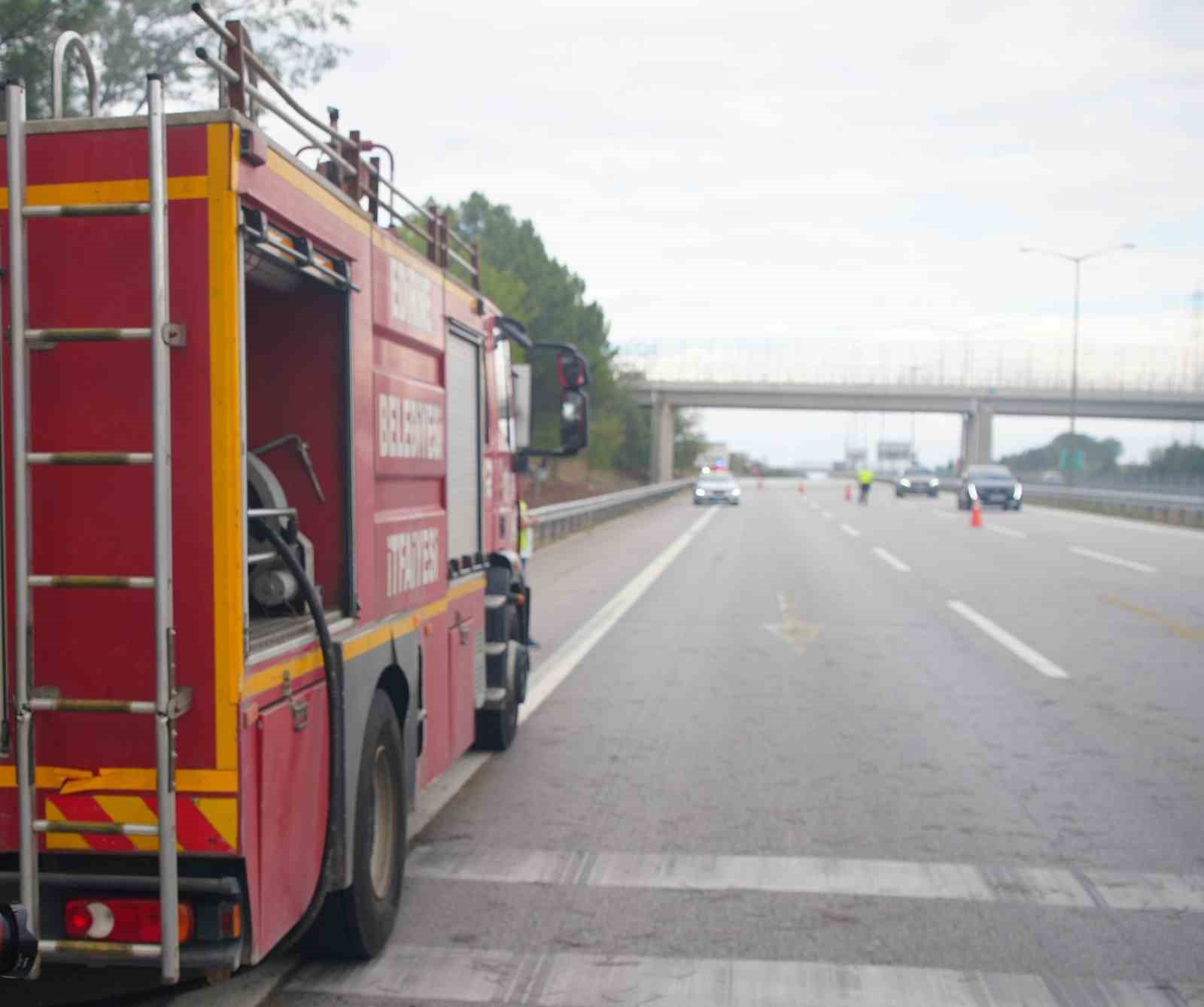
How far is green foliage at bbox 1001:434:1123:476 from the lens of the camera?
300 ft

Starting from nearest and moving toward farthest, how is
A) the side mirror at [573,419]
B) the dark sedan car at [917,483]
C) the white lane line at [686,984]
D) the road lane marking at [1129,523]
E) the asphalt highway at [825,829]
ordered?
1. the white lane line at [686,984]
2. the asphalt highway at [825,829]
3. the side mirror at [573,419]
4. the road lane marking at [1129,523]
5. the dark sedan car at [917,483]

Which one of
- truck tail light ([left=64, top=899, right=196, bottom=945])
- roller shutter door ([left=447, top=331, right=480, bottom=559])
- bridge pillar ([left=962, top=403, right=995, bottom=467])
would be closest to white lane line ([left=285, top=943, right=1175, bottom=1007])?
truck tail light ([left=64, top=899, right=196, bottom=945])

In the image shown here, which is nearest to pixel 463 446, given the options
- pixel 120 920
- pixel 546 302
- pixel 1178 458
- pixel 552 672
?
pixel 120 920

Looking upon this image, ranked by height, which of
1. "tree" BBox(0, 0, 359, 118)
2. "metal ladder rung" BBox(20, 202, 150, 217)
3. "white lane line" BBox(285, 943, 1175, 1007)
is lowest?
"white lane line" BBox(285, 943, 1175, 1007)

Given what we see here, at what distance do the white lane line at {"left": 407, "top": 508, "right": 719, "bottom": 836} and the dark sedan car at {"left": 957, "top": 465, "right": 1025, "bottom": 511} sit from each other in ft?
91.5

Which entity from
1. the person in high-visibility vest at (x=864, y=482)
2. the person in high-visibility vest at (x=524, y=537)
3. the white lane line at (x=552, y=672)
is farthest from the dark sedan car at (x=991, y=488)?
the person in high-visibility vest at (x=524, y=537)

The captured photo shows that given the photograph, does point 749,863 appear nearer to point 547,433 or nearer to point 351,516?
point 351,516

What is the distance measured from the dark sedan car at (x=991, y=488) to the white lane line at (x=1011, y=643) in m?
34.5

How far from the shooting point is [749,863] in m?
6.46

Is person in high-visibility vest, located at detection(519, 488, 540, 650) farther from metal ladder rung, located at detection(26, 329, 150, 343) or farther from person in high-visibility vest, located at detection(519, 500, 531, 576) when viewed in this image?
metal ladder rung, located at detection(26, 329, 150, 343)

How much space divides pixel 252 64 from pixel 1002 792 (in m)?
5.55

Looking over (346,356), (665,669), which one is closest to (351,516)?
(346,356)

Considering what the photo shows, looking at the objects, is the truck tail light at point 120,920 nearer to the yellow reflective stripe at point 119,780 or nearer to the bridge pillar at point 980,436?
the yellow reflective stripe at point 119,780

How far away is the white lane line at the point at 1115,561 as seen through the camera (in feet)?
77.4
